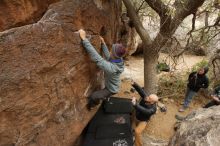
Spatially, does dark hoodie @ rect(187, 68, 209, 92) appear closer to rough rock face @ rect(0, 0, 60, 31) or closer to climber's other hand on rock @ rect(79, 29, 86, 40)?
climber's other hand on rock @ rect(79, 29, 86, 40)

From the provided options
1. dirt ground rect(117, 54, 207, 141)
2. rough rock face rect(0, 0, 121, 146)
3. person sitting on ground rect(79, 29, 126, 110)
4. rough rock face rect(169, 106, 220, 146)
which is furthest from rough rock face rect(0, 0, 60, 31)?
dirt ground rect(117, 54, 207, 141)

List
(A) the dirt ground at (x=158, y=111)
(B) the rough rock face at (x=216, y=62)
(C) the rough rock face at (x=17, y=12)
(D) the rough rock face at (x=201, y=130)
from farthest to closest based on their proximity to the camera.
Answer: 1. (B) the rough rock face at (x=216, y=62)
2. (A) the dirt ground at (x=158, y=111)
3. (C) the rough rock face at (x=17, y=12)
4. (D) the rough rock face at (x=201, y=130)

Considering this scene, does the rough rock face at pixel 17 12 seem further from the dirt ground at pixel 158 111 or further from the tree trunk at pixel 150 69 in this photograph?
the dirt ground at pixel 158 111

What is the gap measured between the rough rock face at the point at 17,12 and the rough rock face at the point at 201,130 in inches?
193

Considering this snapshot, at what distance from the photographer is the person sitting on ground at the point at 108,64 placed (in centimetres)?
562

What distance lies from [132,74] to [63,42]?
816cm

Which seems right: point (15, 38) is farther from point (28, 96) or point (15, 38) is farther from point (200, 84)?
point (200, 84)

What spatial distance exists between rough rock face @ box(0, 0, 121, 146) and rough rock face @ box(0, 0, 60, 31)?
162 centimetres

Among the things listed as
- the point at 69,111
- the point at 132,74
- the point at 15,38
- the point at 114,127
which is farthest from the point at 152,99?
the point at 132,74

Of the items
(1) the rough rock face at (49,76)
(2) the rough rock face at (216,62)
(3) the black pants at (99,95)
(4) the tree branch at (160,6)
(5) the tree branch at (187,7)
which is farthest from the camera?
(2) the rough rock face at (216,62)

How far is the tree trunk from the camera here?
9.07m

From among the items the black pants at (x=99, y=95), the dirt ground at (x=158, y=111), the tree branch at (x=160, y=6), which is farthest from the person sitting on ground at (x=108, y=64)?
the dirt ground at (x=158, y=111)

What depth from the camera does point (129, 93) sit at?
10930 millimetres

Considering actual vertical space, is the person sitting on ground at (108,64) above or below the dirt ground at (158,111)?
above
